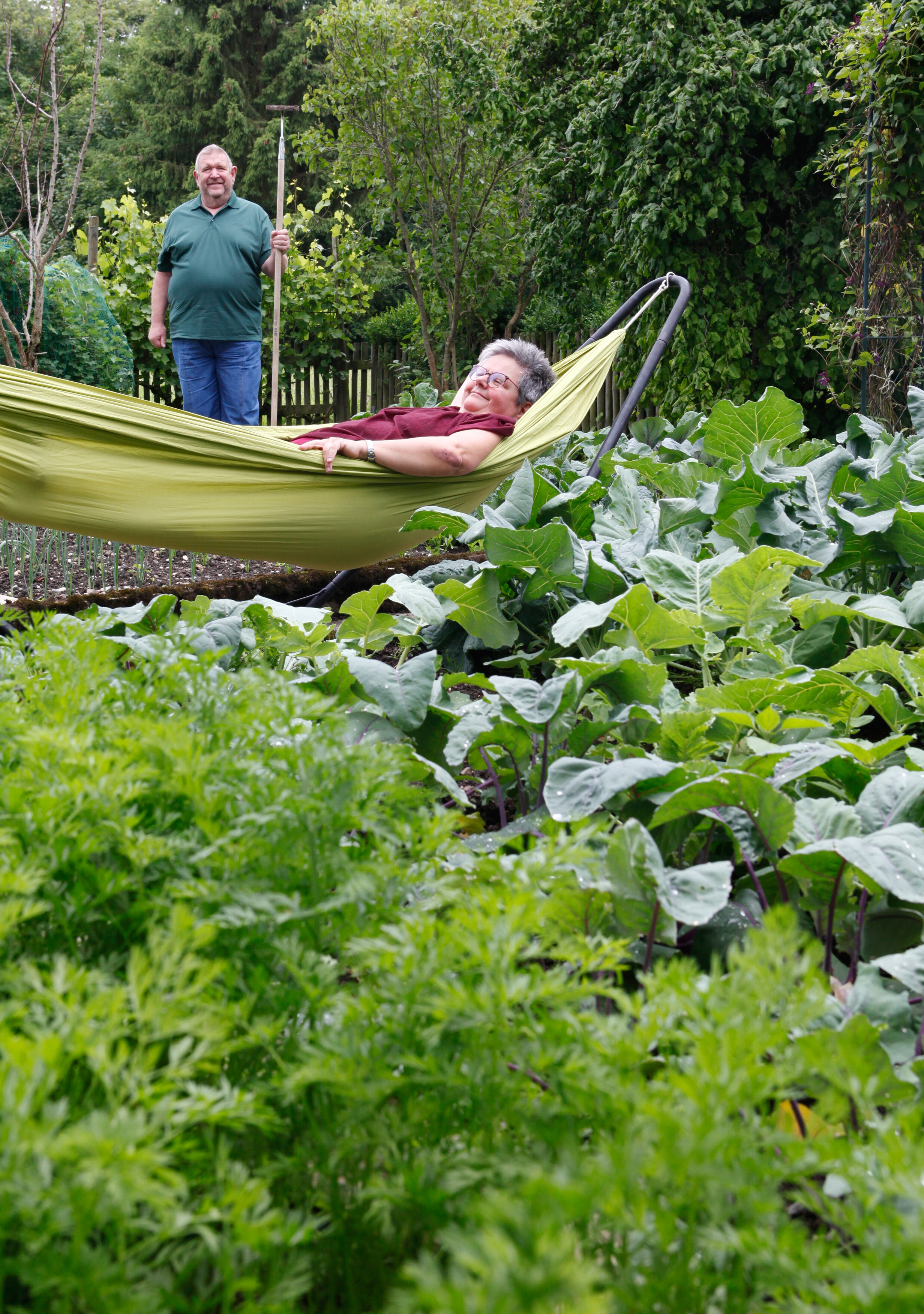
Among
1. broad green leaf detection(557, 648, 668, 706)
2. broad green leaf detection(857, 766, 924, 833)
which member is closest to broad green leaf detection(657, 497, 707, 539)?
broad green leaf detection(557, 648, 668, 706)

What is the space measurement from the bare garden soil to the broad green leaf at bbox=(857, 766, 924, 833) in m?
1.96

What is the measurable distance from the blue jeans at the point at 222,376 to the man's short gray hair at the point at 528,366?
1.60 meters

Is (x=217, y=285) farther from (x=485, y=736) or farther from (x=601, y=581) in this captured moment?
(x=485, y=736)

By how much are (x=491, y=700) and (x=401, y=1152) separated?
89cm

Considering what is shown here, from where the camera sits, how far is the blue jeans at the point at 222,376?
4945 mm

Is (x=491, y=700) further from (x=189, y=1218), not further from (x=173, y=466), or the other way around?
(x=173, y=466)

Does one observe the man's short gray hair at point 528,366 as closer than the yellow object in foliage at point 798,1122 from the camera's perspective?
No

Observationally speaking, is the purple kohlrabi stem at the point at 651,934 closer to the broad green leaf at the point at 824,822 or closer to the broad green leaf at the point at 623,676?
the broad green leaf at the point at 824,822

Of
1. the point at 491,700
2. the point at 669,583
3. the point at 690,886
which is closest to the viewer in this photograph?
the point at 690,886

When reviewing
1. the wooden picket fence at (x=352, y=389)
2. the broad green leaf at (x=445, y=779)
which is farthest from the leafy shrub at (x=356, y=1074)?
the wooden picket fence at (x=352, y=389)

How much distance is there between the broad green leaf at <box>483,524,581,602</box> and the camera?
2.16 meters

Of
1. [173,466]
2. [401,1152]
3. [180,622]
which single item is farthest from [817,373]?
[401,1152]

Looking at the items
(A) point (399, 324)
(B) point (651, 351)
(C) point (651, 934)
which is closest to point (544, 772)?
(C) point (651, 934)

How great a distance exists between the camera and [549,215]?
8.58 m
